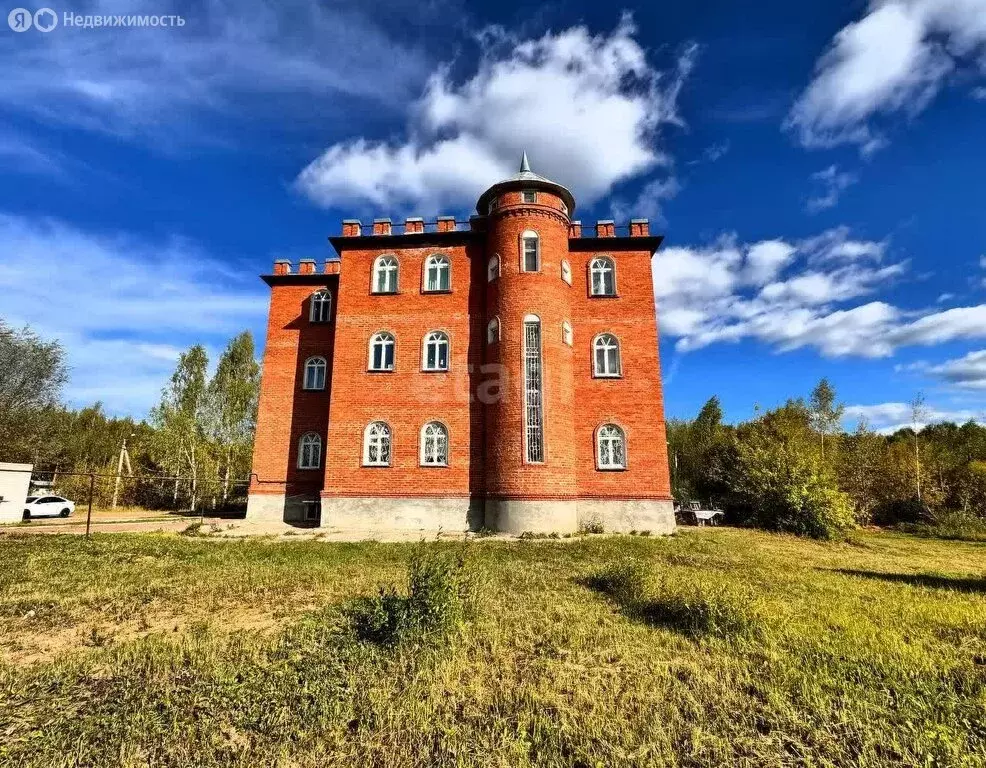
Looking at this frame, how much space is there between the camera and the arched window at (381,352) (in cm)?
1886

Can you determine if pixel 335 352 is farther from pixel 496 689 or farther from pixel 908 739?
pixel 908 739

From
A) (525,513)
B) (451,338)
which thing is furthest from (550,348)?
(525,513)

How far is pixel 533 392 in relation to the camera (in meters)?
17.3

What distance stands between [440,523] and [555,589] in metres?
9.71

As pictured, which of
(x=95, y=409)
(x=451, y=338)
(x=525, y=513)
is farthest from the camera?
(x=95, y=409)

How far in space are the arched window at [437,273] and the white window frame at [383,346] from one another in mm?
2521

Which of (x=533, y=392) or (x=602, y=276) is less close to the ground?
(x=602, y=276)

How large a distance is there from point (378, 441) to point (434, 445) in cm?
220

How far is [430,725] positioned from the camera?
3.77 metres

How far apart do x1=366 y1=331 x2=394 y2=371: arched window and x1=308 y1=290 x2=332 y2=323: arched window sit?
3602 mm

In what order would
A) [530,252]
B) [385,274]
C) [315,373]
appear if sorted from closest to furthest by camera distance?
[530,252], [385,274], [315,373]

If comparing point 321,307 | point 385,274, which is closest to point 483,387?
point 385,274

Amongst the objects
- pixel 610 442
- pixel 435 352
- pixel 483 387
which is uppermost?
pixel 435 352

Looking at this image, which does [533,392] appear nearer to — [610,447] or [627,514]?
[610,447]
